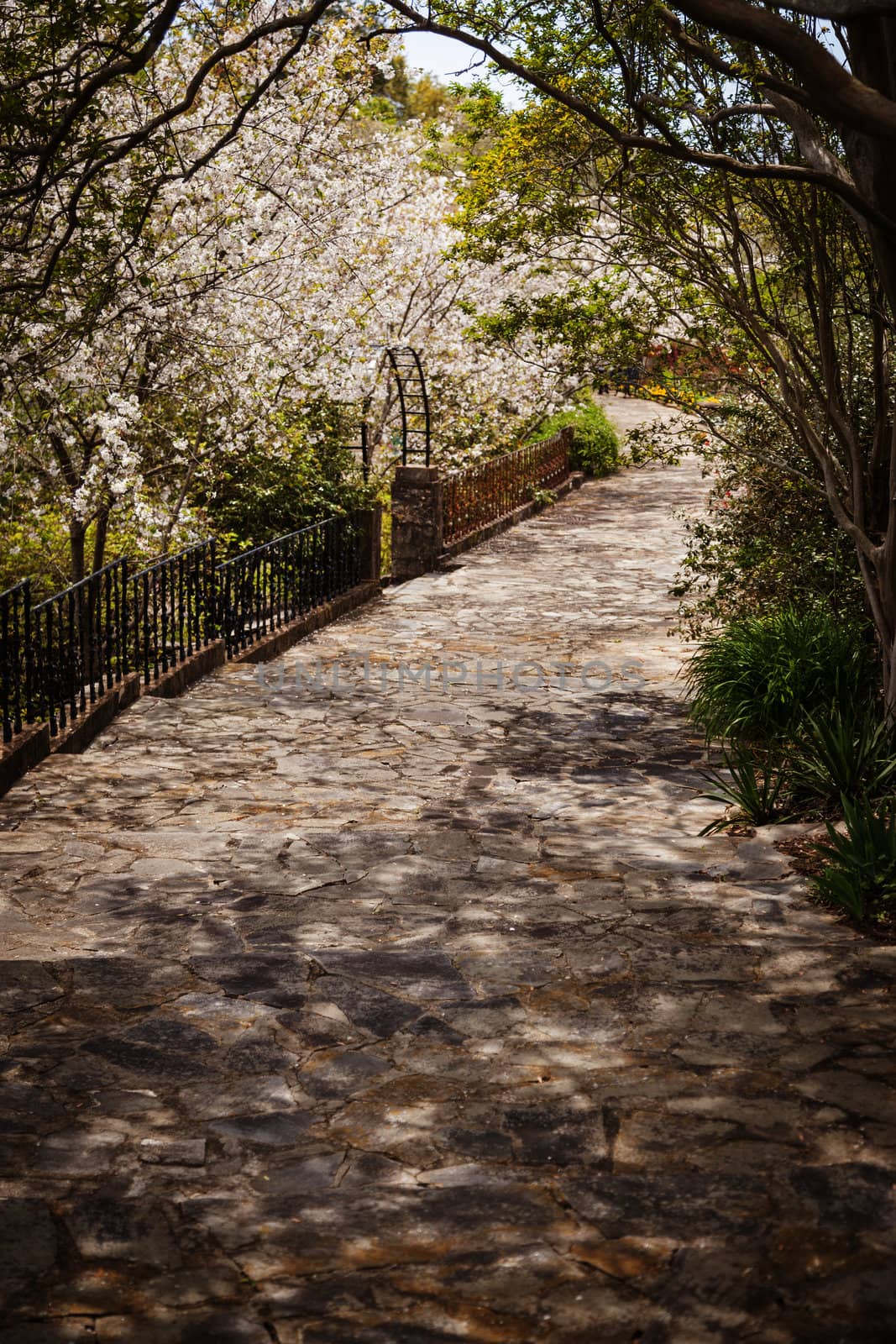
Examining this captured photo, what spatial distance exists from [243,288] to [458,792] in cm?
698

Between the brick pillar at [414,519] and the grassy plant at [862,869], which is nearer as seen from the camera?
the grassy plant at [862,869]

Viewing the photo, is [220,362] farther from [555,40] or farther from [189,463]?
[555,40]

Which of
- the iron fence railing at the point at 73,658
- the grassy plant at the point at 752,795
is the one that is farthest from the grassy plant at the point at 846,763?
the iron fence railing at the point at 73,658

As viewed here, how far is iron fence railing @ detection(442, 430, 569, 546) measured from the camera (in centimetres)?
1942

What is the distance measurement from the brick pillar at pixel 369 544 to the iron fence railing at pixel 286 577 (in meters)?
0.06

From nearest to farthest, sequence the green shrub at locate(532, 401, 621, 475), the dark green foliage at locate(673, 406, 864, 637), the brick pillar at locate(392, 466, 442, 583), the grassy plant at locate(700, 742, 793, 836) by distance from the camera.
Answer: the grassy plant at locate(700, 742, 793, 836) < the dark green foliage at locate(673, 406, 864, 637) < the brick pillar at locate(392, 466, 442, 583) < the green shrub at locate(532, 401, 621, 475)

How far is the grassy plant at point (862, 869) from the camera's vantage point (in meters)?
6.07

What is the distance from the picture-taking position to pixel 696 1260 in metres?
3.42

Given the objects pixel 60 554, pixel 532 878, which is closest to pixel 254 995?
pixel 532 878

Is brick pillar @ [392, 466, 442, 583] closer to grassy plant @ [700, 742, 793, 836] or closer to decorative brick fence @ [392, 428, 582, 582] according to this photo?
decorative brick fence @ [392, 428, 582, 582]

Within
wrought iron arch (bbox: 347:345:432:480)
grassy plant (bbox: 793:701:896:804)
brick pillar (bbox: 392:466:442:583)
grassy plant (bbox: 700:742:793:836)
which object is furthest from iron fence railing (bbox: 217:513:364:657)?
grassy plant (bbox: 793:701:896:804)

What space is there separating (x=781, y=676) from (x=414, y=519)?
30.9ft

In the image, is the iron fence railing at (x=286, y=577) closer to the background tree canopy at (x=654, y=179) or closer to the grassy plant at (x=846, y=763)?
the background tree canopy at (x=654, y=179)

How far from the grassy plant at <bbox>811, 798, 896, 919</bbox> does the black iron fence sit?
5.38 metres
